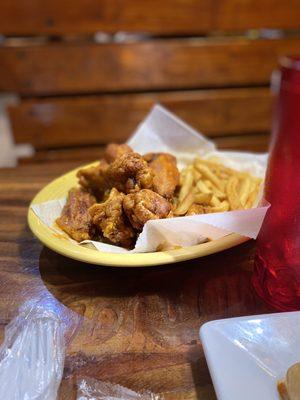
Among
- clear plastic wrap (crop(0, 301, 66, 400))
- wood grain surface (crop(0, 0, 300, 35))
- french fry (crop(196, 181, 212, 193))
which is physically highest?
wood grain surface (crop(0, 0, 300, 35))

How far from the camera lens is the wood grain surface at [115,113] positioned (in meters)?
3.34

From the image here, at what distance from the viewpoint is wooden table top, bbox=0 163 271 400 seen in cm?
74

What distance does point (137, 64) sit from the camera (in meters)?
3.26

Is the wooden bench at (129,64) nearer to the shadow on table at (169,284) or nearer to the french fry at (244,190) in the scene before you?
the french fry at (244,190)

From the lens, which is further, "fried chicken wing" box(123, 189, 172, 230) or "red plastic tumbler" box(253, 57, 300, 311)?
"fried chicken wing" box(123, 189, 172, 230)

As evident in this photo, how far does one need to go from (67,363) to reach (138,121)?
9.47 ft

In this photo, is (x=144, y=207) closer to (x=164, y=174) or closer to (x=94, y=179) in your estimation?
(x=164, y=174)

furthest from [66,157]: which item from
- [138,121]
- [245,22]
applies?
[245,22]

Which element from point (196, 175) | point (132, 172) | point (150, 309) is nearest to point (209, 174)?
point (196, 175)

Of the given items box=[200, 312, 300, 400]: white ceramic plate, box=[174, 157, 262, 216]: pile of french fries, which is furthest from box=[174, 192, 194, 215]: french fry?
box=[200, 312, 300, 400]: white ceramic plate

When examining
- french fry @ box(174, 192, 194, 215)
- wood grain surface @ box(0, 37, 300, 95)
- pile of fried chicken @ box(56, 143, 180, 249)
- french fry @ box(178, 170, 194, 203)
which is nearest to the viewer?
pile of fried chicken @ box(56, 143, 180, 249)

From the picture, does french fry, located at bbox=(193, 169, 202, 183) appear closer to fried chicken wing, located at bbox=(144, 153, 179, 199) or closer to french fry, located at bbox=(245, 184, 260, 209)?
fried chicken wing, located at bbox=(144, 153, 179, 199)

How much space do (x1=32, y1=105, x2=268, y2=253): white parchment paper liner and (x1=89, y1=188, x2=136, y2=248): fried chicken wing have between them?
0.10ft

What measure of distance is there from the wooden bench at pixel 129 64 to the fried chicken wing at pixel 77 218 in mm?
2270
